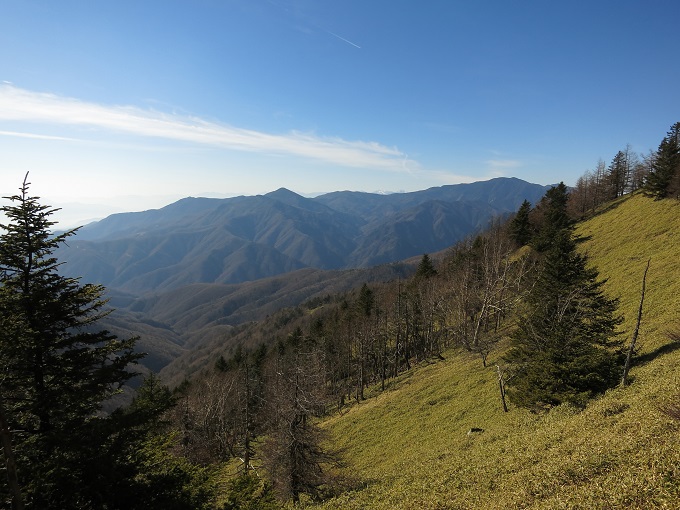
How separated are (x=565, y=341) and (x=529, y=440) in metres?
7.35

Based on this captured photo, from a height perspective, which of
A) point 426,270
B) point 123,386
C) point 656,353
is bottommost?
point 123,386

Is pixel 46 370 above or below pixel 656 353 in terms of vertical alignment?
above

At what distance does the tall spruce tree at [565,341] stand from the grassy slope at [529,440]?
1.47 meters

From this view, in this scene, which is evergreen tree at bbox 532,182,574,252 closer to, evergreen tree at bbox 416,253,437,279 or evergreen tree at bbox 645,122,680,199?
evergreen tree at bbox 645,122,680,199

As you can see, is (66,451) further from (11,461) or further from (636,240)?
(636,240)

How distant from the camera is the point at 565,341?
2256 centimetres

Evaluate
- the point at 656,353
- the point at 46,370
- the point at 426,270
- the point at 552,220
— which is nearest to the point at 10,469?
the point at 46,370

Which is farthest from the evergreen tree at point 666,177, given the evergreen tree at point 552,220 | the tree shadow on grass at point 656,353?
the tree shadow on grass at point 656,353

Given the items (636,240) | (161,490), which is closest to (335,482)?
(161,490)

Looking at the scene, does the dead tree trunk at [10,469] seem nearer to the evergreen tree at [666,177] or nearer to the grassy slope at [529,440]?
the grassy slope at [529,440]

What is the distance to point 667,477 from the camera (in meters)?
10.7

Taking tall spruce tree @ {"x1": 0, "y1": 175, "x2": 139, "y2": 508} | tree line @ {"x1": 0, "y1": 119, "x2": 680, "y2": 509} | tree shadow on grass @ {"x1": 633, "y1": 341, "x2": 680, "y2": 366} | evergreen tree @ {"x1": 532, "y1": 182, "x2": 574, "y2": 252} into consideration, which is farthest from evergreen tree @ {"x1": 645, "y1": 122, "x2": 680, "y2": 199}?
tall spruce tree @ {"x1": 0, "y1": 175, "x2": 139, "y2": 508}

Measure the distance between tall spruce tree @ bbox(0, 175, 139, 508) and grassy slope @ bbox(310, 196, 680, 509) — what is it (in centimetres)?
1491

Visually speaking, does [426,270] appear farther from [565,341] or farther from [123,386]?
[123,386]
